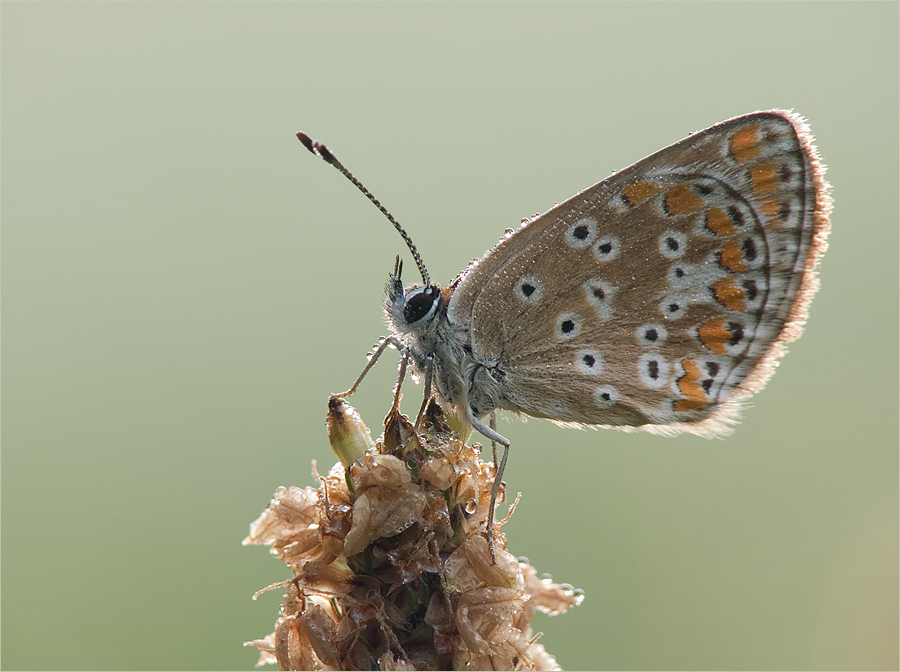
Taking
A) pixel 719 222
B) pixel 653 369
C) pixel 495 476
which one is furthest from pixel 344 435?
pixel 719 222

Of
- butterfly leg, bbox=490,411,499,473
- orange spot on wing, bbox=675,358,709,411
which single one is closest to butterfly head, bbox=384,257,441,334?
butterfly leg, bbox=490,411,499,473

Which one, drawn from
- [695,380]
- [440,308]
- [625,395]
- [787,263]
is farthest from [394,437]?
[787,263]

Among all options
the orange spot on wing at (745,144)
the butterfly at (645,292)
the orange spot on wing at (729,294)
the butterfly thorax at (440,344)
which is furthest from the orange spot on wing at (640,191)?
the butterfly thorax at (440,344)

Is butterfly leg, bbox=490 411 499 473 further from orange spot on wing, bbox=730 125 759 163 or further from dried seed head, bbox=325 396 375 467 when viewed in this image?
orange spot on wing, bbox=730 125 759 163

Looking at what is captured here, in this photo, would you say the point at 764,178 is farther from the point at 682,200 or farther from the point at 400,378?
the point at 400,378

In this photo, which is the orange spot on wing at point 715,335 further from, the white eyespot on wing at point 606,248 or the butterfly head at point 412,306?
the butterfly head at point 412,306

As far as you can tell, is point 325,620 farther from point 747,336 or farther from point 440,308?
point 747,336

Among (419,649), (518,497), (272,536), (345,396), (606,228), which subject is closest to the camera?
(419,649)
